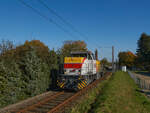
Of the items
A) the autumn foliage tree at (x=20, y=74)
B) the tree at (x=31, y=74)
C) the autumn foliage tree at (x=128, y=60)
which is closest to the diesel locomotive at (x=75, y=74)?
the autumn foliage tree at (x=20, y=74)

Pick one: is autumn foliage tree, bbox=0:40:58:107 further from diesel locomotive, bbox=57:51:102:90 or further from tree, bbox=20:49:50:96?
diesel locomotive, bbox=57:51:102:90

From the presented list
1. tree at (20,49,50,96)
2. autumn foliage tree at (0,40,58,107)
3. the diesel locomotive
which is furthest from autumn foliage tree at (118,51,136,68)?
tree at (20,49,50,96)

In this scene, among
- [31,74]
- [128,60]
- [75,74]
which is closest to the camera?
[31,74]

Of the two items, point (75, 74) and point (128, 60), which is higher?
point (128, 60)

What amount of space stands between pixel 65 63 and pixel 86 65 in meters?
1.90

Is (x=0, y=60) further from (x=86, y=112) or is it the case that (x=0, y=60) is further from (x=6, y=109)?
(x=86, y=112)

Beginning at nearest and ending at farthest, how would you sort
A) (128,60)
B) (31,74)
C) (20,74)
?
1. (20,74)
2. (31,74)
3. (128,60)

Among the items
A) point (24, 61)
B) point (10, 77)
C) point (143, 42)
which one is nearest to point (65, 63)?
point (24, 61)

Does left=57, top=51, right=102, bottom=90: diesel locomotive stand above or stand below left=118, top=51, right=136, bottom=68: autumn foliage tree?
below

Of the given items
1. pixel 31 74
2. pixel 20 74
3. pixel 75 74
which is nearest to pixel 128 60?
pixel 75 74

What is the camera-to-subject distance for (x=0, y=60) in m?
8.01

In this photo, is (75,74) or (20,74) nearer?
(20,74)

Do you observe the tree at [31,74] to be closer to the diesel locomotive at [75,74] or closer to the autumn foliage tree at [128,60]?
the diesel locomotive at [75,74]

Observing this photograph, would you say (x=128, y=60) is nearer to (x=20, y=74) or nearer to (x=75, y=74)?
(x=75, y=74)
